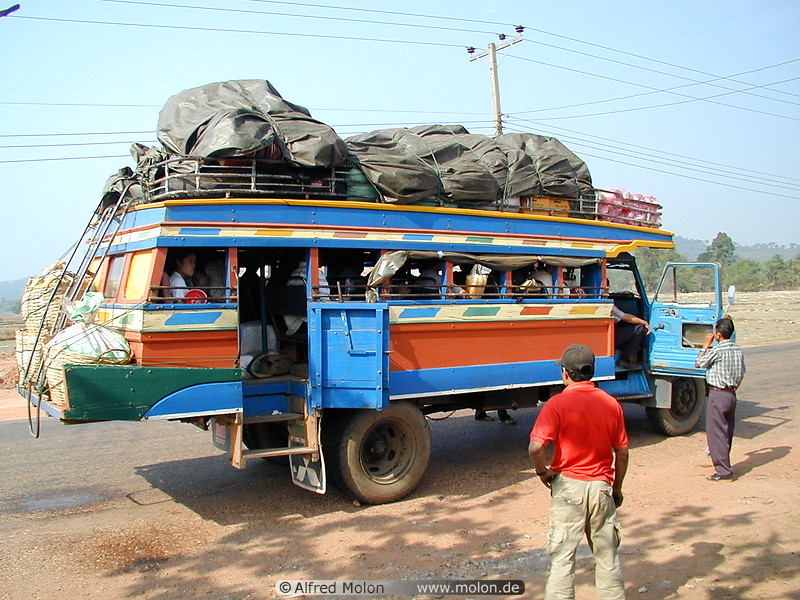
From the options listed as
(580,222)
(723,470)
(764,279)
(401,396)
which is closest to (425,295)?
(401,396)

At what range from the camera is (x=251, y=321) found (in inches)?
287

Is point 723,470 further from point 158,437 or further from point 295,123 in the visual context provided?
point 158,437

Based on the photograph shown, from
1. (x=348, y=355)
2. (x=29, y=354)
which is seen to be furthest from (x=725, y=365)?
(x=29, y=354)

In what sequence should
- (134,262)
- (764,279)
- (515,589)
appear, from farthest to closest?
(764,279) → (134,262) → (515,589)

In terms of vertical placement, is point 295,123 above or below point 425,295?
above

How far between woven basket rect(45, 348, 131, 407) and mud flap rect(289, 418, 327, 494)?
162cm

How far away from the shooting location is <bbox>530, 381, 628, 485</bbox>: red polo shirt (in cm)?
395

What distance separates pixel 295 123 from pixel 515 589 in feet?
14.2

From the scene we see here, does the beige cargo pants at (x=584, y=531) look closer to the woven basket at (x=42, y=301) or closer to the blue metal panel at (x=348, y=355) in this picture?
the blue metal panel at (x=348, y=355)

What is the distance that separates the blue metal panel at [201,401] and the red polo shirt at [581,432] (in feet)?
9.60

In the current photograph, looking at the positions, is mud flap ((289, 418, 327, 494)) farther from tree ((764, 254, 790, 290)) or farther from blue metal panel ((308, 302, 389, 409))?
tree ((764, 254, 790, 290))

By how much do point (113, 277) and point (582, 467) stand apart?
15.6 feet

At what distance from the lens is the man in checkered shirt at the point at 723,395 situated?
7.36 m

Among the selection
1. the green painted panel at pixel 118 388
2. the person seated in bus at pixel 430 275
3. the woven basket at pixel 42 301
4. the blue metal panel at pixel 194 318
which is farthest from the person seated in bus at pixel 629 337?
the woven basket at pixel 42 301
